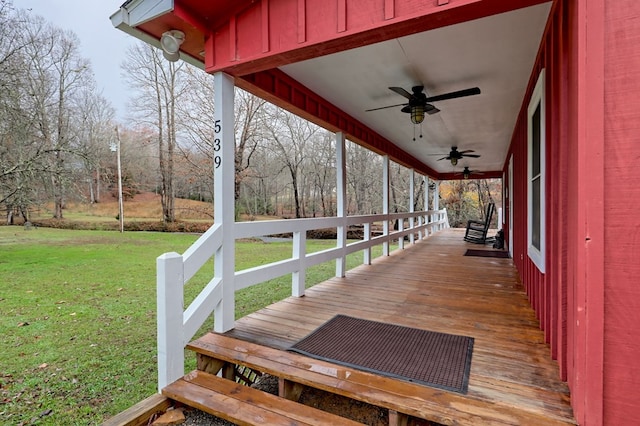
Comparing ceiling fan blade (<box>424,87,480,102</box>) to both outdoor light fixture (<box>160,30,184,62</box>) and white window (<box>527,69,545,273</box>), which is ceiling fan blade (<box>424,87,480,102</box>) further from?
outdoor light fixture (<box>160,30,184,62</box>)

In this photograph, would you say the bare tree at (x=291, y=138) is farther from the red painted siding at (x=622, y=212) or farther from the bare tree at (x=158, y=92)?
the red painted siding at (x=622, y=212)

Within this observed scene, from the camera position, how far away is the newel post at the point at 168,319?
2005 millimetres

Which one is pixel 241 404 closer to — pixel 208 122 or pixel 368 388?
pixel 368 388

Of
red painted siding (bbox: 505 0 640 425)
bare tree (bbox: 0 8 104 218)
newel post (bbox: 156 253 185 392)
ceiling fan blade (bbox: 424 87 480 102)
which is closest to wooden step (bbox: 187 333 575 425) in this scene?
newel post (bbox: 156 253 185 392)

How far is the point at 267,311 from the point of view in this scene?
3.09 meters

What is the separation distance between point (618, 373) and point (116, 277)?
8.19 meters

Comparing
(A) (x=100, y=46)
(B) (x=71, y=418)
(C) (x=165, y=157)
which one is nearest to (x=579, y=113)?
(B) (x=71, y=418)

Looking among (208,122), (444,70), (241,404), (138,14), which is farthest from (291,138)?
(241,404)

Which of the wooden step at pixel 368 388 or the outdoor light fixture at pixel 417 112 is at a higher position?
the outdoor light fixture at pixel 417 112

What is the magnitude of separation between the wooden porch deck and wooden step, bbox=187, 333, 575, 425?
2cm

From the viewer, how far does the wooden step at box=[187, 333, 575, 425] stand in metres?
1.48

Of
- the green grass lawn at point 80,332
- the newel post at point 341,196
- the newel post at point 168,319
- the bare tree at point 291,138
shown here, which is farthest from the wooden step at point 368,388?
the bare tree at point 291,138

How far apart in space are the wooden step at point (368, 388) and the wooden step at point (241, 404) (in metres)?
0.12

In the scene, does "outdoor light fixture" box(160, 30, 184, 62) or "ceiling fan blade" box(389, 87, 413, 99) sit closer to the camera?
"outdoor light fixture" box(160, 30, 184, 62)
